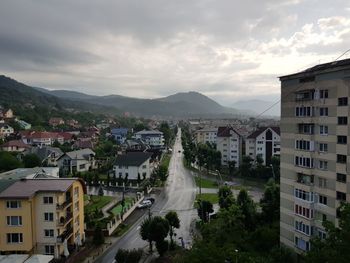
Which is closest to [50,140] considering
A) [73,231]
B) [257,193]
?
[257,193]

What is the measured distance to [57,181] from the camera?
24828 mm

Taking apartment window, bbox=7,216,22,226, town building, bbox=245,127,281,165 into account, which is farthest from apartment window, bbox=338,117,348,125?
town building, bbox=245,127,281,165

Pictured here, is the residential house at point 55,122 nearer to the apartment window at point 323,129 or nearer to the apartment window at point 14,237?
the apartment window at point 14,237

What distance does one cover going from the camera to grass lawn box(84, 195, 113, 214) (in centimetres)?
3716

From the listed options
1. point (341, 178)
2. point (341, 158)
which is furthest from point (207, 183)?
point (341, 158)

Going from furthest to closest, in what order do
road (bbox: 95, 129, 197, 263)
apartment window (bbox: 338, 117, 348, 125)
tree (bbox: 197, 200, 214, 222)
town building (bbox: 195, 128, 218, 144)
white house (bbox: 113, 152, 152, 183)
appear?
1. town building (bbox: 195, 128, 218, 144)
2. white house (bbox: 113, 152, 152, 183)
3. tree (bbox: 197, 200, 214, 222)
4. road (bbox: 95, 129, 197, 263)
5. apartment window (bbox: 338, 117, 348, 125)

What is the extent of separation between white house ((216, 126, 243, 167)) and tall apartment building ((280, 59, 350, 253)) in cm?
3908

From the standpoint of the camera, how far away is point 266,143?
189 feet

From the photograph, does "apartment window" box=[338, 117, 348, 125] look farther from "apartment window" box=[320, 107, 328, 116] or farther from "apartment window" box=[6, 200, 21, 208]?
"apartment window" box=[6, 200, 21, 208]

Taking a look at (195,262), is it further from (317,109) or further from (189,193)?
(189,193)

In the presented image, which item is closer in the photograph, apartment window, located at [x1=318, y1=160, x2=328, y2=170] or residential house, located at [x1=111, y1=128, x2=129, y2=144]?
apartment window, located at [x1=318, y1=160, x2=328, y2=170]

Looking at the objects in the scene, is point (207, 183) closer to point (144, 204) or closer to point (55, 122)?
point (144, 204)

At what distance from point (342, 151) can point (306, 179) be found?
3031 mm

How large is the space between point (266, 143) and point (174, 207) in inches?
1001
